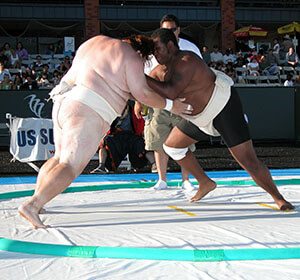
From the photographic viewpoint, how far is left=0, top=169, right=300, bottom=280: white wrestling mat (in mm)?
2084

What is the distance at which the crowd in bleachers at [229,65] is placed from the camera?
42.9ft

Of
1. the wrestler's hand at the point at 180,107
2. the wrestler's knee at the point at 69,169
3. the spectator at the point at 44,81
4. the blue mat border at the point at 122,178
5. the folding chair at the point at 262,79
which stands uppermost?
the wrestler's hand at the point at 180,107

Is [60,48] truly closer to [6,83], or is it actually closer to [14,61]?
[14,61]

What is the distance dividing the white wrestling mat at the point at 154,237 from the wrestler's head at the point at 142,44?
1042 mm

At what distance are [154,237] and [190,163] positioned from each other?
4.28 feet

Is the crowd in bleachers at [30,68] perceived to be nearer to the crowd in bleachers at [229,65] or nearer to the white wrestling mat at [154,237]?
the crowd in bleachers at [229,65]

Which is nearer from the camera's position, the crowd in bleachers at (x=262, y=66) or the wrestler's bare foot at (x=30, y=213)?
the wrestler's bare foot at (x=30, y=213)

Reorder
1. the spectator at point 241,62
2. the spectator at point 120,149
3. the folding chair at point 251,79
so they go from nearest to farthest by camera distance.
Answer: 1. the spectator at point 120,149
2. the folding chair at point 251,79
3. the spectator at point 241,62

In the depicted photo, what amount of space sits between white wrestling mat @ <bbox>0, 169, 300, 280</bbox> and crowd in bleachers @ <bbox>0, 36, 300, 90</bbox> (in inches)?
326

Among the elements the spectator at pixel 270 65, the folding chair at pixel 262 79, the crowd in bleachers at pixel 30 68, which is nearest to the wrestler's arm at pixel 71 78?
the crowd in bleachers at pixel 30 68

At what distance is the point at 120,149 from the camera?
6832 millimetres

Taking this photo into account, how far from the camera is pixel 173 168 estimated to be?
7348 mm


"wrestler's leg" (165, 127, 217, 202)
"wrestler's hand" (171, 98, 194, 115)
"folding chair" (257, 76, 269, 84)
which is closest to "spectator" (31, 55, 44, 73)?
"folding chair" (257, 76, 269, 84)

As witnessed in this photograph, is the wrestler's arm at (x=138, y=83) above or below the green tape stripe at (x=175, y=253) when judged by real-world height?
above
